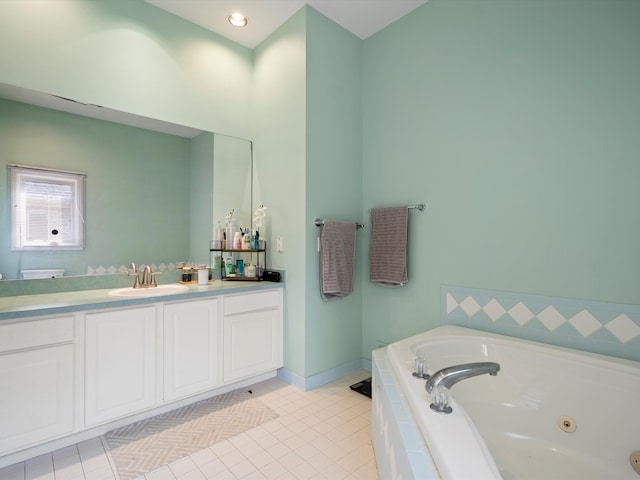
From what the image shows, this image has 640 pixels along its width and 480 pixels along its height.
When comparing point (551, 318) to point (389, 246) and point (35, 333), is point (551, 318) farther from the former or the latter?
point (35, 333)

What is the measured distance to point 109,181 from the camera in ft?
7.25

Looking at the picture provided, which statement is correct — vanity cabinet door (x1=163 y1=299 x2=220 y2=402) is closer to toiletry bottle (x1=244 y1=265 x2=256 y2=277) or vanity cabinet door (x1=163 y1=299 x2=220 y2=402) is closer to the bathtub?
toiletry bottle (x1=244 y1=265 x2=256 y2=277)

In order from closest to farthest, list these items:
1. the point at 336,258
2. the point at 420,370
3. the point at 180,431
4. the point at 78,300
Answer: the point at 420,370
the point at 78,300
the point at 180,431
the point at 336,258

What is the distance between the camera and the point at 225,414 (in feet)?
6.84

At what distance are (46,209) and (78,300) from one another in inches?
26.8

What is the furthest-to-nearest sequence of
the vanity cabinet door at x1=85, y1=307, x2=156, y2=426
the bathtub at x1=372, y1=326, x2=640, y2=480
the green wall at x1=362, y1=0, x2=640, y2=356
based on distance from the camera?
the vanity cabinet door at x1=85, y1=307, x2=156, y2=426, the green wall at x1=362, y1=0, x2=640, y2=356, the bathtub at x1=372, y1=326, x2=640, y2=480

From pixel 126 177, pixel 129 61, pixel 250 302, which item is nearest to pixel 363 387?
pixel 250 302

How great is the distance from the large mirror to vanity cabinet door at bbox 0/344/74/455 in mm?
614

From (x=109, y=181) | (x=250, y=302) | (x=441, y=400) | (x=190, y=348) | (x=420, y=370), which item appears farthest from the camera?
(x=250, y=302)

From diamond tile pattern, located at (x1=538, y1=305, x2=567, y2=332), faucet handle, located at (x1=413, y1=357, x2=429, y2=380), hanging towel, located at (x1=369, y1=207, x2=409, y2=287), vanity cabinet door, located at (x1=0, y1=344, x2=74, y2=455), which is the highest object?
hanging towel, located at (x1=369, y1=207, x2=409, y2=287)

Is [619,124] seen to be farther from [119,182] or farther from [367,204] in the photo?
[119,182]

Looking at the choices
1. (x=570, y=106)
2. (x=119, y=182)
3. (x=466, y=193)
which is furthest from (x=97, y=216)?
(x=570, y=106)

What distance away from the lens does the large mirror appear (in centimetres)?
192

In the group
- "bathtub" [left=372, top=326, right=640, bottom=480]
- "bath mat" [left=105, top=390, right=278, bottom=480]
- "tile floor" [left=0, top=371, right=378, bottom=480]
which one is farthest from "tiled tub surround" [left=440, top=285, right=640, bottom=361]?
"bath mat" [left=105, top=390, right=278, bottom=480]
